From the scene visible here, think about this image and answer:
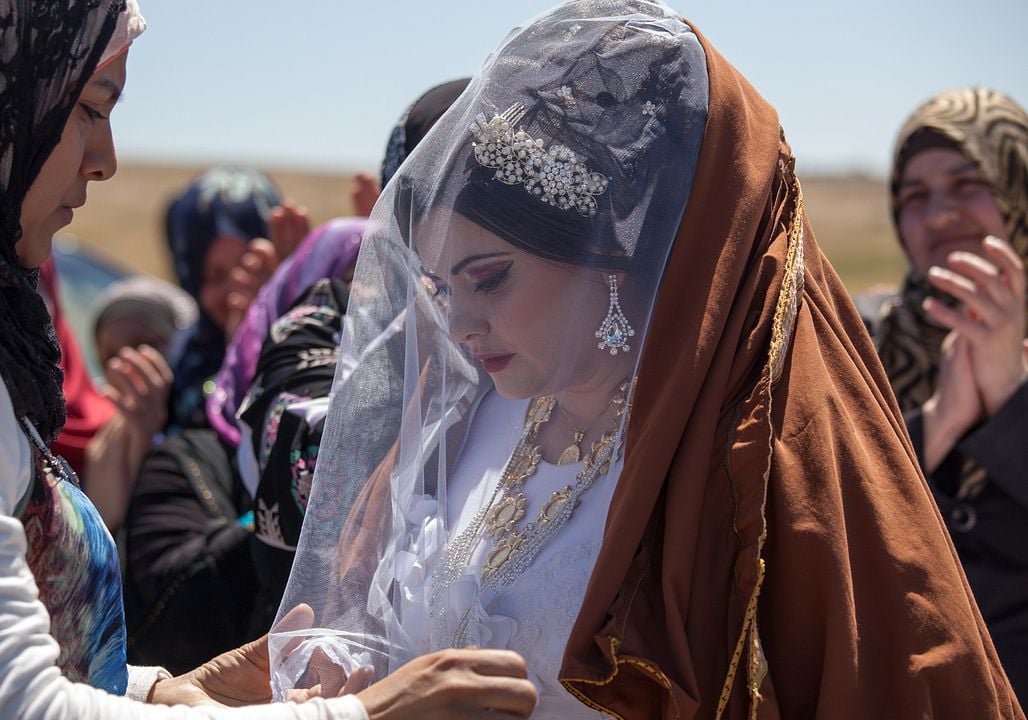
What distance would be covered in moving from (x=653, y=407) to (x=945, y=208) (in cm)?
213

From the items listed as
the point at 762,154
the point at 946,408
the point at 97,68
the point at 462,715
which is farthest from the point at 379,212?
the point at 946,408

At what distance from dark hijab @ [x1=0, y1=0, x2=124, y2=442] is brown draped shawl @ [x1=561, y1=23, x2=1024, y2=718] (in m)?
0.87

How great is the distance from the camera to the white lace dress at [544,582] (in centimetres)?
171

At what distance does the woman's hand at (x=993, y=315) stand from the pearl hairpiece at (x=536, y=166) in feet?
4.34

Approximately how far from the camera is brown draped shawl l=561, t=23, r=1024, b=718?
1.54 meters

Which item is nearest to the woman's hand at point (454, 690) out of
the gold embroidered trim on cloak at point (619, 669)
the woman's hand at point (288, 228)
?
the gold embroidered trim on cloak at point (619, 669)

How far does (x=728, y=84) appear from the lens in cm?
172

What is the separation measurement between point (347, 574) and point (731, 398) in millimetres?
730

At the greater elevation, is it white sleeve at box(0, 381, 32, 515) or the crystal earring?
the crystal earring

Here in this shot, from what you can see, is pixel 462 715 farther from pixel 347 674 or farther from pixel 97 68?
pixel 97 68

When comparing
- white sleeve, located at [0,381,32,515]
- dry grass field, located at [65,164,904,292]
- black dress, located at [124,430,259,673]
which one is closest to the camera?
white sleeve, located at [0,381,32,515]

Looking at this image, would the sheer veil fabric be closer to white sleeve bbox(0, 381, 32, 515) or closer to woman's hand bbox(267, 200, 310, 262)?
white sleeve bbox(0, 381, 32, 515)

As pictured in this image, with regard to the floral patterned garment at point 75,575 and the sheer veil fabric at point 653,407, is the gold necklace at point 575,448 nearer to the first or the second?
the sheer veil fabric at point 653,407

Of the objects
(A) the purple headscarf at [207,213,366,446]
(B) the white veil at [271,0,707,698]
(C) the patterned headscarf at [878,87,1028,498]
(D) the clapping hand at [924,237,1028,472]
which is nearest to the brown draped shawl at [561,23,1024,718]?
(B) the white veil at [271,0,707,698]
